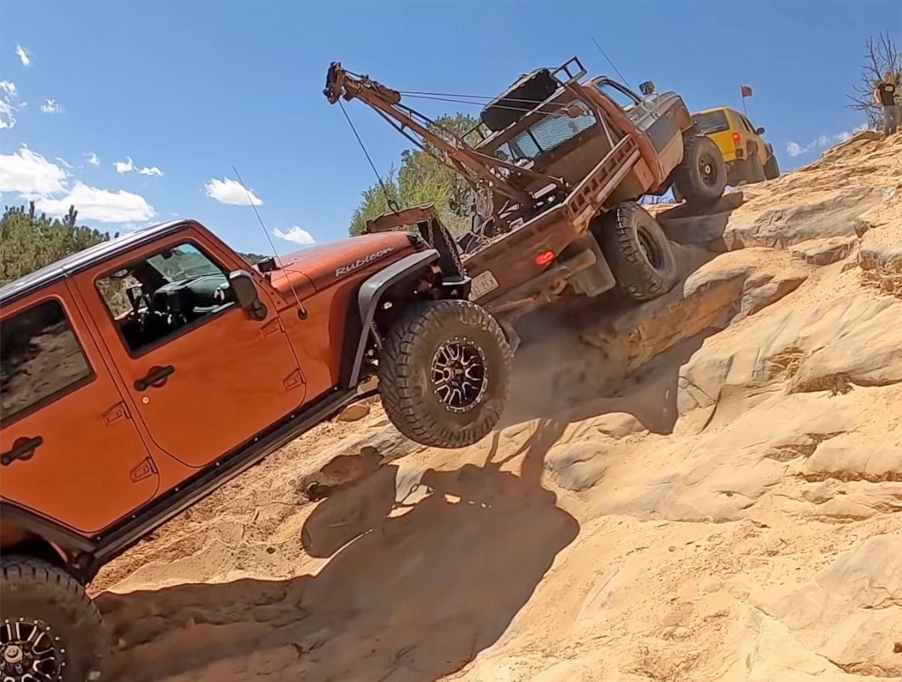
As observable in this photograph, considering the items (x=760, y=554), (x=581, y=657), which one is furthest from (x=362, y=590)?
(x=760, y=554)

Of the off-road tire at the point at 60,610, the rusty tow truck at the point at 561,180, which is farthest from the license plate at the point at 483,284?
→ the off-road tire at the point at 60,610

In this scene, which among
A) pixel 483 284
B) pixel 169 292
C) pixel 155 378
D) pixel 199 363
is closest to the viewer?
pixel 155 378

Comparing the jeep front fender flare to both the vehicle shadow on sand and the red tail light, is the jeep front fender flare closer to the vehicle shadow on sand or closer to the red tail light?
the vehicle shadow on sand

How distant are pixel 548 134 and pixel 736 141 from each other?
7.03 metres

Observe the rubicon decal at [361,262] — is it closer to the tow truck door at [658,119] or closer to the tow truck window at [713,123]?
the tow truck door at [658,119]

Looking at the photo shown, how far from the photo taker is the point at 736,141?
512 inches

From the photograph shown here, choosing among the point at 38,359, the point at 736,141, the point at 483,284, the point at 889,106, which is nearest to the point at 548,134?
the point at 483,284

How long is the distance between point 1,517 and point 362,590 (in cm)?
194

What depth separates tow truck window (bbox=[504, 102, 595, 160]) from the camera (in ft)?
23.5

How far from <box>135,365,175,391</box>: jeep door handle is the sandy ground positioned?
146 cm

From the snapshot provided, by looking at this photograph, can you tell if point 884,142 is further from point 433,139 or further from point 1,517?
point 1,517

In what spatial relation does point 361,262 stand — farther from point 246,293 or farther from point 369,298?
point 246,293

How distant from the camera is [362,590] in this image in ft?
14.6

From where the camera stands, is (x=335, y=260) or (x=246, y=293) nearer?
(x=246, y=293)
